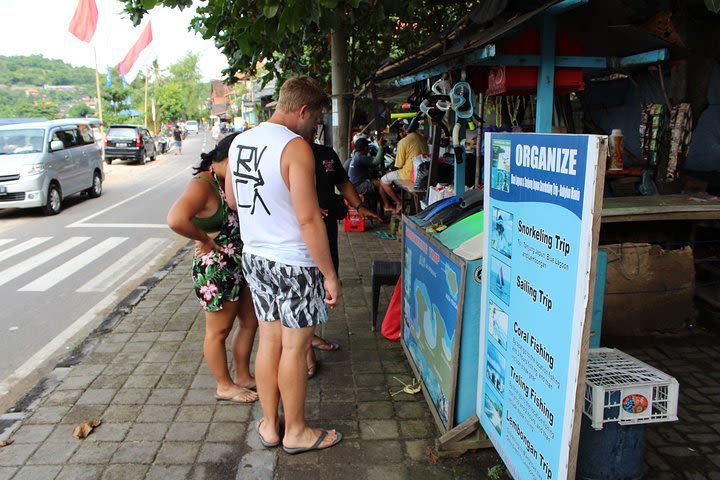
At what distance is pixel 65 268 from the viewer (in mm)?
7672

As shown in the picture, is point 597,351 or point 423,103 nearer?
point 597,351

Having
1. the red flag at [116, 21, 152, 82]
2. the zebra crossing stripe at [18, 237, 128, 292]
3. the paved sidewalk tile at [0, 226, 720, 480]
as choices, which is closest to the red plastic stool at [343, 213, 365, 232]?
the zebra crossing stripe at [18, 237, 128, 292]

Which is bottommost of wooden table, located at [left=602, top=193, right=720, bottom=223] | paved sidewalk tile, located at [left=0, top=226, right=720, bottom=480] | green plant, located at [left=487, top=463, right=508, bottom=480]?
paved sidewalk tile, located at [left=0, top=226, right=720, bottom=480]

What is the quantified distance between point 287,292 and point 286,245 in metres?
0.25

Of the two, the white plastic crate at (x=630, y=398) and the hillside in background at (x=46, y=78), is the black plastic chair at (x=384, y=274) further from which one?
the hillside in background at (x=46, y=78)

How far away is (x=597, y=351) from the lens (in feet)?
9.16

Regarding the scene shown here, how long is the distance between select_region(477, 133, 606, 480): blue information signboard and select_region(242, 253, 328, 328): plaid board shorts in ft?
2.81

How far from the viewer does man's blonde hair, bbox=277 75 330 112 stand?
285 centimetres

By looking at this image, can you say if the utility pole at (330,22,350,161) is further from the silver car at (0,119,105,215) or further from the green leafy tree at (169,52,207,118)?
the green leafy tree at (169,52,207,118)

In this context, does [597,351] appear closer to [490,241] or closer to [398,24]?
[490,241]

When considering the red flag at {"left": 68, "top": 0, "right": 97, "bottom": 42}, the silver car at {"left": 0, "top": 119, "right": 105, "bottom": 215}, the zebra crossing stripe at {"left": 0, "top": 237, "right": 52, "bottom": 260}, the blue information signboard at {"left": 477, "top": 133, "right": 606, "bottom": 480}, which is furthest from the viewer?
the red flag at {"left": 68, "top": 0, "right": 97, "bottom": 42}

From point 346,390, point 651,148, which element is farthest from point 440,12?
point 346,390

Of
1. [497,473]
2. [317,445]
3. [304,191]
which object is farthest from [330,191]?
[497,473]

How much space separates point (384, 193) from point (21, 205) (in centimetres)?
743
